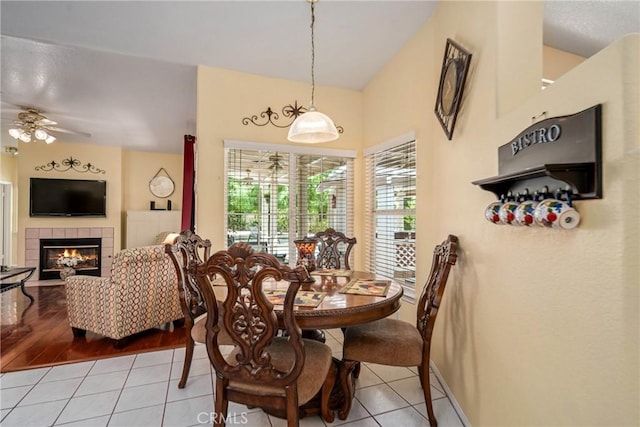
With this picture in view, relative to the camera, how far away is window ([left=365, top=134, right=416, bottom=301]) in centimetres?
287

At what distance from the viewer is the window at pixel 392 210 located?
287cm

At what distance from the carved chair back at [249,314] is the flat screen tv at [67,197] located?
5879 millimetres

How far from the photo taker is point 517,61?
1604 millimetres

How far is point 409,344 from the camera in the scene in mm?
1792

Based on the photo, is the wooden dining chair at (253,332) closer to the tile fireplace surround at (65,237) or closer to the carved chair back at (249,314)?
the carved chair back at (249,314)

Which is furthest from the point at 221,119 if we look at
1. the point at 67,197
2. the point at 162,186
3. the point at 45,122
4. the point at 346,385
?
the point at 67,197

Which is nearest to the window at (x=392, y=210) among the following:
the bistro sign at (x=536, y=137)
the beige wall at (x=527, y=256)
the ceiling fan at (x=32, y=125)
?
the beige wall at (x=527, y=256)

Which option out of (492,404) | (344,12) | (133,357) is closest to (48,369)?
(133,357)

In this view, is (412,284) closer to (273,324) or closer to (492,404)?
(492,404)

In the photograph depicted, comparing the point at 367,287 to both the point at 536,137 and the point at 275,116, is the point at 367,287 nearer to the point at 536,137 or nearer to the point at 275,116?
the point at 536,137

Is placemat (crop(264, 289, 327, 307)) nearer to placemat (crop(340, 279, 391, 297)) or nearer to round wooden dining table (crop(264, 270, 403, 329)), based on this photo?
round wooden dining table (crop(264, 270, 403, 329))

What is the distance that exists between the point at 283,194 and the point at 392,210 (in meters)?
1.25

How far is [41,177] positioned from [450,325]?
23.5 feet

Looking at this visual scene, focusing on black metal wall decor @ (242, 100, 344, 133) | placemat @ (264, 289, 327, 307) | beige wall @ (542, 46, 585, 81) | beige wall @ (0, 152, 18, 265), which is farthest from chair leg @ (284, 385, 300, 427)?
beige wall @ (0, 152, 18, 265)
